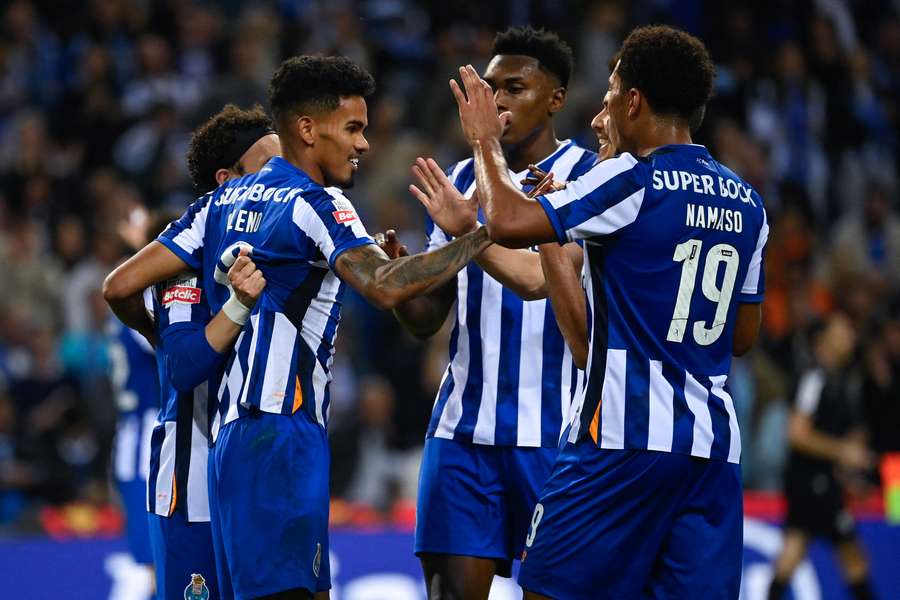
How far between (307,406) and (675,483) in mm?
1332

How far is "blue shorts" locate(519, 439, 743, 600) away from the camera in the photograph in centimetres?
432

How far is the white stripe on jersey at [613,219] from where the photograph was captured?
4.28 metres

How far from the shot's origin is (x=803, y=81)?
1442 centimetres

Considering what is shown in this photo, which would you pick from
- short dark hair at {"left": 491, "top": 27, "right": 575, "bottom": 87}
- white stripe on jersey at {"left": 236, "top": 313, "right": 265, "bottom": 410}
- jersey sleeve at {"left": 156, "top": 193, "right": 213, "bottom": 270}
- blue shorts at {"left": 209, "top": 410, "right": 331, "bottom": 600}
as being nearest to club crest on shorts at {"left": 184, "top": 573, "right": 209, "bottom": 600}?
blue shorts at {"left": 209, "top": 410, "right": 331, "bottom": 600}

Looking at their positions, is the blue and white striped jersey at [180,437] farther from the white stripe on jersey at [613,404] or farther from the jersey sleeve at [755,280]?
the jersey sleeve at [755,280]

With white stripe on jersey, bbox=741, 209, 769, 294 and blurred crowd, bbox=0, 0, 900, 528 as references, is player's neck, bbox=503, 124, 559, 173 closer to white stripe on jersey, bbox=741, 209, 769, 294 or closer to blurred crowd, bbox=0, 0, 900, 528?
white stripe on jersey, bbox=741, 209, 769, 294

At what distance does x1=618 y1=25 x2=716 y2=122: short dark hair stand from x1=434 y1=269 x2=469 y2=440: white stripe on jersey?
4.51ft

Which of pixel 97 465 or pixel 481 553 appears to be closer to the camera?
pixel 481 553

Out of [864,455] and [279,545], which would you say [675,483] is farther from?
[864,455]

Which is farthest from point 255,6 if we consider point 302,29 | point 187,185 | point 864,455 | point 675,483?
point 675,483

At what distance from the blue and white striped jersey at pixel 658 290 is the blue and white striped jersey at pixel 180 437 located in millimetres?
1553

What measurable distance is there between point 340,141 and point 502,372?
1265 millimetres

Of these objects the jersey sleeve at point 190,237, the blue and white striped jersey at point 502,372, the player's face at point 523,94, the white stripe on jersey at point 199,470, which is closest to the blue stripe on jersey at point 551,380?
the blue and white striped jersey at point 502,372

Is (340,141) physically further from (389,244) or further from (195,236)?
(195,236)
